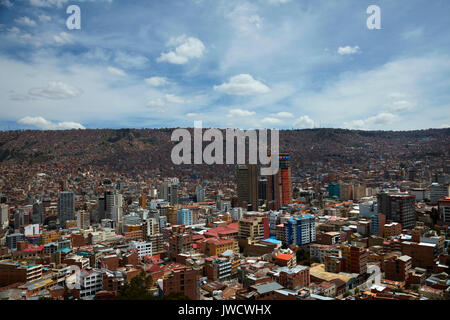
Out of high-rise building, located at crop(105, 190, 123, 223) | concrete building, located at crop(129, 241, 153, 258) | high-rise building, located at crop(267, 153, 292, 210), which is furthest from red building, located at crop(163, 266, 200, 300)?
high-rise building, located at crop(267, 153, 292, 210)

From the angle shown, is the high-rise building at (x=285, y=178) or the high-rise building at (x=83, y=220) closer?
the high-rise building at (x=83, y=220)

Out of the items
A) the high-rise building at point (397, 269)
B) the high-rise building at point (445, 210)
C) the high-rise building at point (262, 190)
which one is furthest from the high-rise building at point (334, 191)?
the high-rise building at point (397, 269)

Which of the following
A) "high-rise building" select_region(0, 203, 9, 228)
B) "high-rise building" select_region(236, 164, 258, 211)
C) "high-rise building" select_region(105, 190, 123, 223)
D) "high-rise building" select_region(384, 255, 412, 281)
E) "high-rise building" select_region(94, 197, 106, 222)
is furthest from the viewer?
"high-rise building" select_region(236, 164, 258, 211)

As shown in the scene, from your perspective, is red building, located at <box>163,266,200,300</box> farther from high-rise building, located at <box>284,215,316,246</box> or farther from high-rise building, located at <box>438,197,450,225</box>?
high-rise building, located at <box>438,197,450,225</box>

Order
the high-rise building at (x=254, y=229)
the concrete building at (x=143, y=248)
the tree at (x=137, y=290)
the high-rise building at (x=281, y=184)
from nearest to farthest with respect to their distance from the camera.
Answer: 1. the tree at (x=137, y=290)
2. the concrete building at (x=143, y=248)
3. the high-rise building at (x=254, y=229)
4. the high-rise building at (x=281, y=184)

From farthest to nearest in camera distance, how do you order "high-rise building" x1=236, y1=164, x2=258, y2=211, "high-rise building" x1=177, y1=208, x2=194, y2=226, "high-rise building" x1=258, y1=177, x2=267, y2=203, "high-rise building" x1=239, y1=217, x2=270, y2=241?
1. "high-rise building" x1=258, y1=177, x2=267, y2=203
2. "high-rise building" x1=236, y1=164, x2=258, y2=211
3. "high-rise building" x1=177, y1=208, x2=194, y2=226
4. "high-rise building" x1=239, y1=217, x2=270, y2=241

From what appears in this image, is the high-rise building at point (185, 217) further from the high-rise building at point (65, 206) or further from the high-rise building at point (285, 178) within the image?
the high-rise building at point (285, 178)

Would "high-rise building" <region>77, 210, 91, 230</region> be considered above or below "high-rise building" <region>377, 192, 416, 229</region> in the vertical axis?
below
